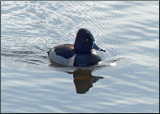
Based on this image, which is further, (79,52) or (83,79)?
(79,52)

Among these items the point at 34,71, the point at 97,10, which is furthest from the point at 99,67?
the point at 97,10

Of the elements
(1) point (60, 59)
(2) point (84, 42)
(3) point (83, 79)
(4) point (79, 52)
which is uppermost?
(2) point (84, 42)

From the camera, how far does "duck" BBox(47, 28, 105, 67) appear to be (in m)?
13.9

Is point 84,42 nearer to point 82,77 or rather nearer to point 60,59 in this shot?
point 60,59

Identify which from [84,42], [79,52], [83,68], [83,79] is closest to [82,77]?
[83,79]

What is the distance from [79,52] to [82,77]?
49.6 inches

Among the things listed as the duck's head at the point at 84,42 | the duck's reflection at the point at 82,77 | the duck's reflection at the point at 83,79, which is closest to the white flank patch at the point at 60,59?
the duck's reflection at the point at 82,77

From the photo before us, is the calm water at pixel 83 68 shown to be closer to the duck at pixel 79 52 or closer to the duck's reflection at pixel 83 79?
the duck's reflection at pixel 83 79

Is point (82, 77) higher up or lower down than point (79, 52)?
lower down

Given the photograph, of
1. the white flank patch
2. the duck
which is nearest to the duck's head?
the duck

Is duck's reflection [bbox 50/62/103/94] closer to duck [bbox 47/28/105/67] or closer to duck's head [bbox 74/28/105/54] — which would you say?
duck [bbox 47/28/105/67]

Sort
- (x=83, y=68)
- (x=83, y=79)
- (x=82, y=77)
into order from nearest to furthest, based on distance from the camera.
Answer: (x=83, y=79), (x=82, y=77), (x=83, y=68)

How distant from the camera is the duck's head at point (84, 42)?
14.0 m

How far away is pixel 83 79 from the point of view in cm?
1298
